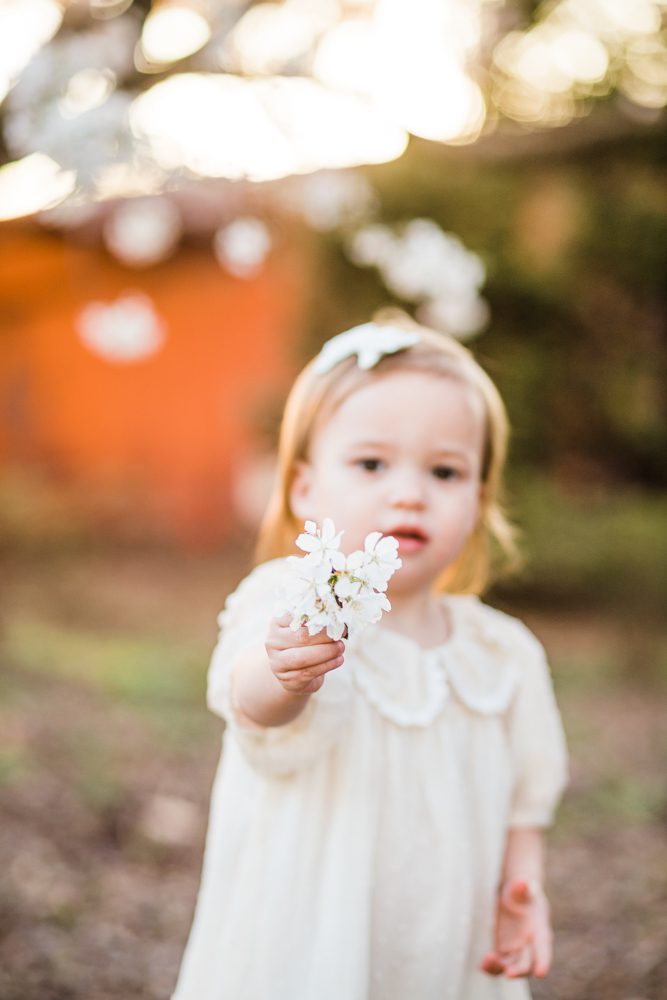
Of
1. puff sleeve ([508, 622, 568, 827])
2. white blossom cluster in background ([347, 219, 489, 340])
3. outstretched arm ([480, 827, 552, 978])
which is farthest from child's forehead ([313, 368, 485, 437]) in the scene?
white blossom cluster in background ([347, 219, 489, 340])

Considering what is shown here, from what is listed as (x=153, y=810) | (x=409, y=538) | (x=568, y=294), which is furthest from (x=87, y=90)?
(x=568, y=294)

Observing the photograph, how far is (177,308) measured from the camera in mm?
10086

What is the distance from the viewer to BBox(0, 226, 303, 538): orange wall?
9.75 m

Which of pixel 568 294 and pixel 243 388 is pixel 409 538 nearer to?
pixel 568 294

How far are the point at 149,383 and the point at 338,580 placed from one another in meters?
9.60

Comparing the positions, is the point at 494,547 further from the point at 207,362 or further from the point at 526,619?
the point at 207,362

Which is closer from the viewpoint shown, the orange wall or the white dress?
the white dress

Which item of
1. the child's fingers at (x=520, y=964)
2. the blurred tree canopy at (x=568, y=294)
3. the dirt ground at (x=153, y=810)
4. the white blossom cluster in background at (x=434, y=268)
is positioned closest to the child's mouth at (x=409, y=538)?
the child's fingers at (x=520, y=964)

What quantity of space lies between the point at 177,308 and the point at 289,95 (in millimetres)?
7479

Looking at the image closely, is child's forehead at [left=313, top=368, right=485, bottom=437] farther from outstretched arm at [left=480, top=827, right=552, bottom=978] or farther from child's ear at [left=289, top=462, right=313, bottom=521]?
outstretched arm at [left=480, top=827, right=552, bottom=978]

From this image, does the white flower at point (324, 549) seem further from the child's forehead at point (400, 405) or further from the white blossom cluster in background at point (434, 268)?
the white blossom cluster in background at point (434, 268)

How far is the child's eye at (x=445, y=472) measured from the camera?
164 centimetres

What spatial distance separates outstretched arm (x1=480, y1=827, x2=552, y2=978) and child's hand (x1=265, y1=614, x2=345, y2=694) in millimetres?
694

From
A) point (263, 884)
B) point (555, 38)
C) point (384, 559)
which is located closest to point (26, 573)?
point (555, 38)
